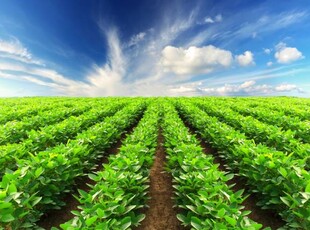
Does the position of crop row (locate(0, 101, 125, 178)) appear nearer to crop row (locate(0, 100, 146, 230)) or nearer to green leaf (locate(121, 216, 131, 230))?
crop row (locate(0, 100, 146, 230))

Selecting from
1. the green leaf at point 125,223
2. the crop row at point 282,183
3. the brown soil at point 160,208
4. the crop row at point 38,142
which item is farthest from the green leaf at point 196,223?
the crop row at point 38,142

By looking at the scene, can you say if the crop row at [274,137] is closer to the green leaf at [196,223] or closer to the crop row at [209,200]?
the crop row at [209,200]

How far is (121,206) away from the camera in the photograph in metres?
3.29

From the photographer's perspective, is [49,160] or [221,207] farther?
[49,160]

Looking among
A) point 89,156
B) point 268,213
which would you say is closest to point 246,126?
point 268,213

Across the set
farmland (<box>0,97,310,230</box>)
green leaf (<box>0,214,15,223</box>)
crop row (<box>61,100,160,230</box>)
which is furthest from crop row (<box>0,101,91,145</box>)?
green leaf (<box>0,214,15,223</box>)

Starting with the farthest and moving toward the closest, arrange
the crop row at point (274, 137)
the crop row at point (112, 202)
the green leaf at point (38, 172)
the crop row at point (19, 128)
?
the crop row at point (19, 128) < the crop row at point (274, 137) < the green leaf at point (38, 172) < the crop row at point (112, 202)

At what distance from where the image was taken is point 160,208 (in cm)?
524

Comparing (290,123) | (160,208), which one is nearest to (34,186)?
(160,208)

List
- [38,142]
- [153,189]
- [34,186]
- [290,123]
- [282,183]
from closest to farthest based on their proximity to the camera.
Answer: [34,186], [282,183], [153,189], [38,142], [290,123]

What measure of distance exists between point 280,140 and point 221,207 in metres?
5.19

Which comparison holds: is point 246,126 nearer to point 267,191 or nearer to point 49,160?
point 267,191

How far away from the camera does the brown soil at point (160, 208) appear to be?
4.68m

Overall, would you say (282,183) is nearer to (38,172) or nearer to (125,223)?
(125,223)
